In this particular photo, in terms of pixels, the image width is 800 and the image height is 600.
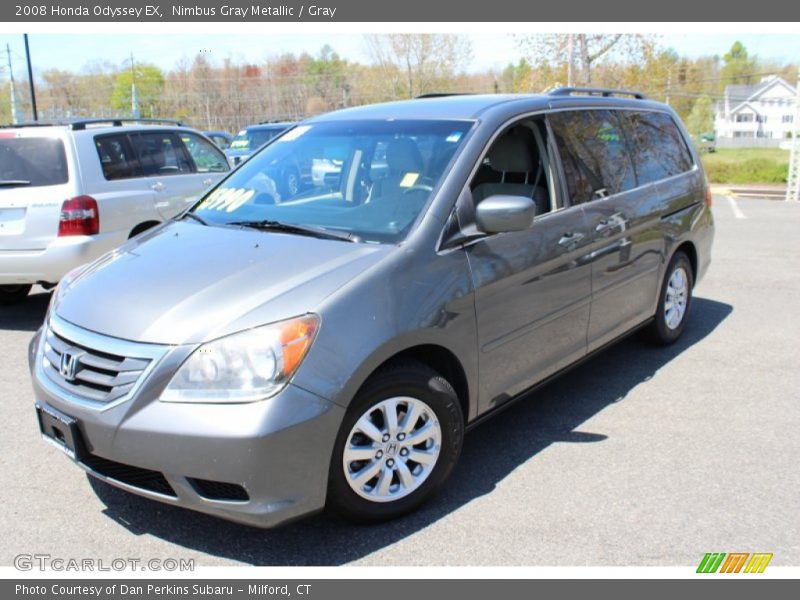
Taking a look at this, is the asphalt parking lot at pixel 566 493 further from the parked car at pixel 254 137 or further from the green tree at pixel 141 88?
the green tree at pixel 141 88

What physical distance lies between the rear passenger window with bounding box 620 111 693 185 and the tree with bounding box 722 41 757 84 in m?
93.0

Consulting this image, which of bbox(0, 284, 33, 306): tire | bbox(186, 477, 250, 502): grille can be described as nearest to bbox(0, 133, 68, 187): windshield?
bbox(0, 284, 33, 306): tire

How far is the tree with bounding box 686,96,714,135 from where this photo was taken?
311ft

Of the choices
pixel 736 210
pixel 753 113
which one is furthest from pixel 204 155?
pixel 753 113

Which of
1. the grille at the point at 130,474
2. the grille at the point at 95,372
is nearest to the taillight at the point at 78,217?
the grille at the point at 95,372

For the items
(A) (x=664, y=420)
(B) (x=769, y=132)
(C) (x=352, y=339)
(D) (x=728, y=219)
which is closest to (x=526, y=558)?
(C) (x=352, y=339)

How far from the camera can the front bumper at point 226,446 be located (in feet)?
8.84

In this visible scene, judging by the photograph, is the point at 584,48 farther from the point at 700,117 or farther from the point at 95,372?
the point at 700,117

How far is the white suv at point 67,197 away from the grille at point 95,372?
3282mm

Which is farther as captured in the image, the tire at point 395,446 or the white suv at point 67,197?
the white suv at point 67,197

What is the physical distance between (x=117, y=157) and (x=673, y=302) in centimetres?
526

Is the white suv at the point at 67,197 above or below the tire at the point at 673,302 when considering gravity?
above

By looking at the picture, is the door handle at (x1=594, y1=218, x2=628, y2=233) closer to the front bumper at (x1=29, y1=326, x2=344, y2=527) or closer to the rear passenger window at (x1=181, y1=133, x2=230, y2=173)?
the front bumper at (x1=29, y1=326, x2=344, y2=527)

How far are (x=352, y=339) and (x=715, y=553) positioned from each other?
5.89 ft
